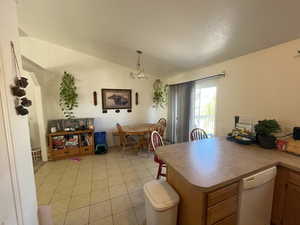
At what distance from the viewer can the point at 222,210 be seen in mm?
1092

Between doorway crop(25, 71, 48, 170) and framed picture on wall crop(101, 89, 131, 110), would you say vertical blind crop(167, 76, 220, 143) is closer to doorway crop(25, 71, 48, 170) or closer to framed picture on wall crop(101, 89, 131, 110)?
framed picture on wall crop(101, 89, 131, 110)

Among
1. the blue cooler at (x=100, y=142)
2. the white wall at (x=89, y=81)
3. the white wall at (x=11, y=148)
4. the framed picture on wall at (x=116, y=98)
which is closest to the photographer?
the white wall at (x=11, y=148)

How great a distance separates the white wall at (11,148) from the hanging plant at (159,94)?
383 centimetres

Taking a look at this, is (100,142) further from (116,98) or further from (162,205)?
(162,205)

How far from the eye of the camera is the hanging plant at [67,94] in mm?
3502

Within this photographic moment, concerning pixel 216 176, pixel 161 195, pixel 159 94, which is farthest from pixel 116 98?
pixel 216 176

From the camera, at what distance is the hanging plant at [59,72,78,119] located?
3.50 metres

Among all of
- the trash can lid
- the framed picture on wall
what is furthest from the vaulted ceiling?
the trash can lid

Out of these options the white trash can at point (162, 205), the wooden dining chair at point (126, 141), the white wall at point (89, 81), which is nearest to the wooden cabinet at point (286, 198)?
the white trash can at point (162, 205)

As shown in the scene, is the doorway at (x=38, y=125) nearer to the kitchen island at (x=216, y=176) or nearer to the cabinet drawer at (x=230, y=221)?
the kitchen island at (x=216, y=176)

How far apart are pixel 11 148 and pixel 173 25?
2088 mm

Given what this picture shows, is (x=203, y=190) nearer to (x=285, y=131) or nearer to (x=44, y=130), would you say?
(x=285, y=131)

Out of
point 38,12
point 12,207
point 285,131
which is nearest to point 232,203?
point 285,131

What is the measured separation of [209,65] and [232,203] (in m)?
2.52
